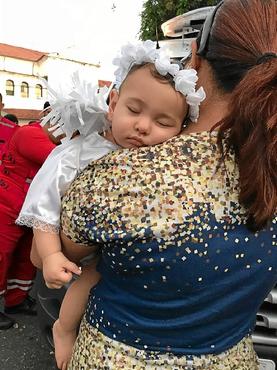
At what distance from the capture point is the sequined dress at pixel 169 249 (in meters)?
1.05

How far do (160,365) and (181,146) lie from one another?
0.56 metres

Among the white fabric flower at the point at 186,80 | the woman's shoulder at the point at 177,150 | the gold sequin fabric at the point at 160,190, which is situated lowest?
the gold sequin fabric at the point at 160,190

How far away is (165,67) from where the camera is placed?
1.23m

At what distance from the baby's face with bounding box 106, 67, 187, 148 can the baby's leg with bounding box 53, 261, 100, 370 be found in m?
0.39

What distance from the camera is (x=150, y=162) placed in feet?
3.58

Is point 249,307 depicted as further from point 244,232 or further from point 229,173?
point 229,173

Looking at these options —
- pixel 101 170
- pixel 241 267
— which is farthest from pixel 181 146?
pixel 241 267

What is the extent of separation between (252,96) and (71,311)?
875mm

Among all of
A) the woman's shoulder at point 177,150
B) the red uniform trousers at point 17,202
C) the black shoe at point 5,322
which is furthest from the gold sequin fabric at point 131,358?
the black shoe at point 5,322

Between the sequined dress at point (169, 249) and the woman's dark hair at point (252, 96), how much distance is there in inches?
1.8

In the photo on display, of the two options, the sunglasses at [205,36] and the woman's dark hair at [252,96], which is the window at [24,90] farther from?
the woman's dark hair at [252,96]

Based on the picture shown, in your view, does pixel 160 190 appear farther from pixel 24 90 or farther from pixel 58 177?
pixel 24 90

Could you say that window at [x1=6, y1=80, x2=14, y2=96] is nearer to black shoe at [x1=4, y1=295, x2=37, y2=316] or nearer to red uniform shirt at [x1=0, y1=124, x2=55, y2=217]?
black shoe at [x1=4, y1=295, x2=37, y2=316]

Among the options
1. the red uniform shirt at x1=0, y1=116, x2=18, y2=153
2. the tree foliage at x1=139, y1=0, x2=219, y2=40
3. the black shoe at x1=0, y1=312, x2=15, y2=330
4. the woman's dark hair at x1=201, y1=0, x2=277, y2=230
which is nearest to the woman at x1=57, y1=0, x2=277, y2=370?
the woman's dark hair at x1=201, y1=0, x2=277, y2=230
